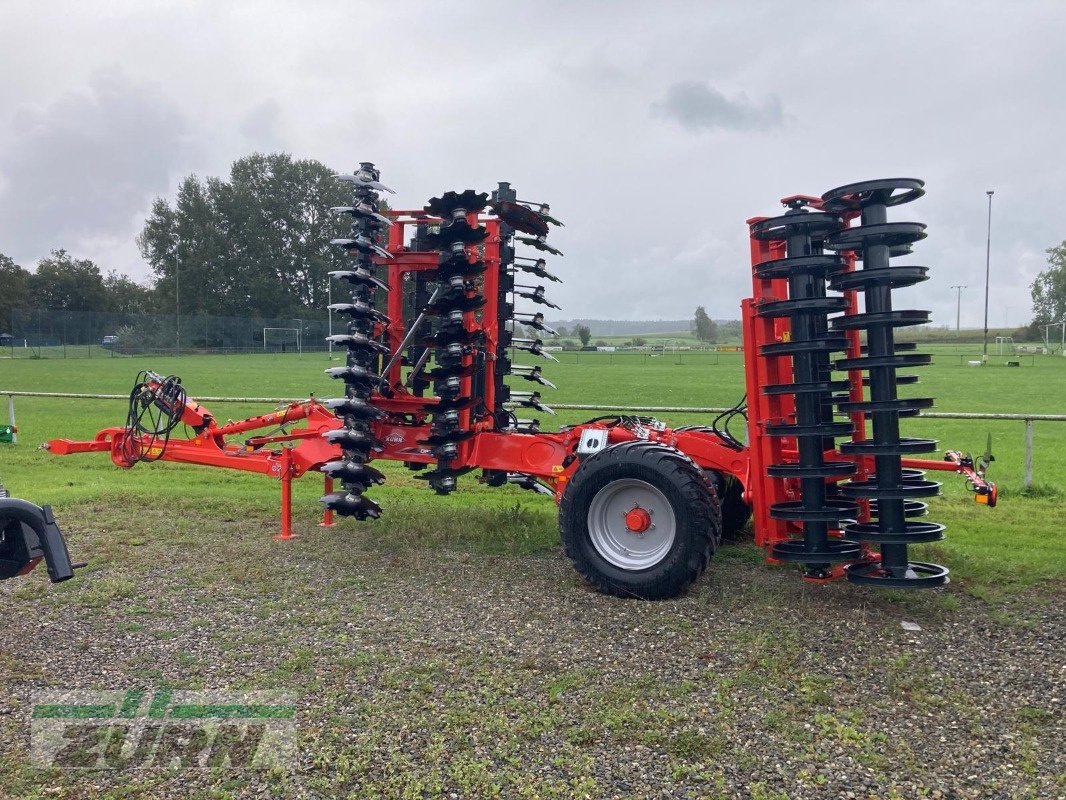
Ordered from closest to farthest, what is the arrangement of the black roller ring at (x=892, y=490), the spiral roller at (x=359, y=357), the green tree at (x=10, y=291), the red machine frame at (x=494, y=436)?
the black roller ring at (x=892, y=490), the red machine frame at (x=494, y=436), the spiral roller at (x=359, y=357), the green tree at (x=10, y=291)

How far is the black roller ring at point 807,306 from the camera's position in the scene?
5.77m

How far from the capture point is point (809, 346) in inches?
229

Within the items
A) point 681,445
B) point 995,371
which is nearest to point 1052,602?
point 681,445

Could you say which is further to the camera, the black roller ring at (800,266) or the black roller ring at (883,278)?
the black roller ring at (800,266)

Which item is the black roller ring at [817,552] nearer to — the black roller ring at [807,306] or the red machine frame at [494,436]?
the red machine frame at [494,436]

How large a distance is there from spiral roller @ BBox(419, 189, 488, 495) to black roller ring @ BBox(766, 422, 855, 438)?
8.74 feet

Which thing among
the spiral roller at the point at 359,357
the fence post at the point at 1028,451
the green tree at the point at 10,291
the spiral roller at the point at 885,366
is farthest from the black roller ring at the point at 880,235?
the green tree at the point at 10,291

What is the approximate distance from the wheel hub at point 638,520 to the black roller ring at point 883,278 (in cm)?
206

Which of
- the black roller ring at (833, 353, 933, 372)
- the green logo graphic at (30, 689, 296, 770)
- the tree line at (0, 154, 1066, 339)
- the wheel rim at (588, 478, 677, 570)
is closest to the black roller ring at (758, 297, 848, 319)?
the black roller ring at (833, 353, 933, 372)

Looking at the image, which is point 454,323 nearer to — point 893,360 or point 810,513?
point 810,513

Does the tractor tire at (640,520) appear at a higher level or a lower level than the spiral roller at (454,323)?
lower

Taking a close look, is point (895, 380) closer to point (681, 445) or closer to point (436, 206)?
point (681, 445)

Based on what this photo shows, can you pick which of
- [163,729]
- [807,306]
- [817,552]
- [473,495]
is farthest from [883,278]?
[473,495]

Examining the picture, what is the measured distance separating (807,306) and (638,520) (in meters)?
1.91
